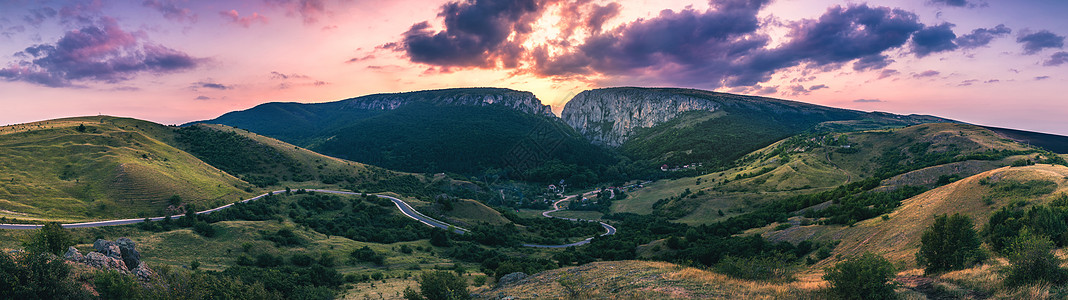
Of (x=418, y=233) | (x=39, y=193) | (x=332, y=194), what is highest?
(x=39, y=193)

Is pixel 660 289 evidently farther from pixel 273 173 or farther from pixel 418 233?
pixel 273 173

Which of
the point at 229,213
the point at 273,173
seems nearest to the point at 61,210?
the point at 229,213

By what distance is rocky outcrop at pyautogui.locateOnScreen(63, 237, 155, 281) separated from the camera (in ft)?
86.3

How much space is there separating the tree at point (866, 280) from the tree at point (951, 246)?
5.91 metres

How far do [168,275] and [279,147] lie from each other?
4707 inches

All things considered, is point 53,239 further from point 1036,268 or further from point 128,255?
point 1036,268

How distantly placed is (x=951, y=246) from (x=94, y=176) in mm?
103876

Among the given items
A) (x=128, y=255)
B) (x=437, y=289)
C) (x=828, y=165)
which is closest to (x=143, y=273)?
(x=128, y=255)

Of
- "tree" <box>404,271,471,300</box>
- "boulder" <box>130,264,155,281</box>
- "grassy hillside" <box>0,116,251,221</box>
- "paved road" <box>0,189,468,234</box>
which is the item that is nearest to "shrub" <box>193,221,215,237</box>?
"paved road" <box>0,189,468,234</box>

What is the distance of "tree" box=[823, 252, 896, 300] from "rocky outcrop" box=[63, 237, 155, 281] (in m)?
43.6

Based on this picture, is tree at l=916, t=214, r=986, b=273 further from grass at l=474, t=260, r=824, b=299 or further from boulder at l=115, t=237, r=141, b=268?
boulder at l=115, t=237, r=141, b=268

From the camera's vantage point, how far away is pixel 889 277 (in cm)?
1502

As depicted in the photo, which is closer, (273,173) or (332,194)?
(332,194)

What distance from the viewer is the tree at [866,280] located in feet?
46.5
